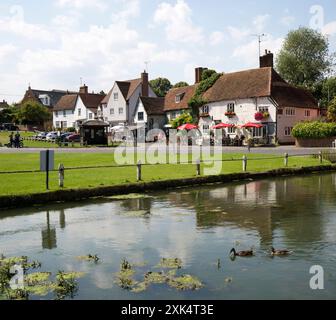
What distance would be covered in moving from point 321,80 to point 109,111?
122 feet

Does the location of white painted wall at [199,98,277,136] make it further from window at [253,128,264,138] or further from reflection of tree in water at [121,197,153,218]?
reflection of tree in water at [121,197,153,218]

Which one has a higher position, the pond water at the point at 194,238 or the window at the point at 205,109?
the window at the point at 205,109

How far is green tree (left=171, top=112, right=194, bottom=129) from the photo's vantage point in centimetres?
6721

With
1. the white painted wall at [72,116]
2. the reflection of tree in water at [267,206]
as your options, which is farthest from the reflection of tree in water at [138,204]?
the white painted wall at [72,116]

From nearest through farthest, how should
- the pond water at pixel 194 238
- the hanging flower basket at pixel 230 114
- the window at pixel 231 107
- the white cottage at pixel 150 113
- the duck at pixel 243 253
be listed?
the pond water at pixel 194 238, the duck at pixel 243 253, the hanging flower basket at pixel 230 114, the window at pixel 231 107, the white cottage at pixel 150 113

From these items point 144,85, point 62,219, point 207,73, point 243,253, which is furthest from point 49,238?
point 144,85

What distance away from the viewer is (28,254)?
40.3 feet

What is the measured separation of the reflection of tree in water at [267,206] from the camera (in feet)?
48.2

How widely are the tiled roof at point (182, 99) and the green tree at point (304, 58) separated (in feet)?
62.8

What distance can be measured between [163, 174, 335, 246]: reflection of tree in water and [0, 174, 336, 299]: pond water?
0.04 meters

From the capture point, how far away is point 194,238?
13.6 m

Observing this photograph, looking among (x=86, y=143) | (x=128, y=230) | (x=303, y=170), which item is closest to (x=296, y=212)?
(x=128, y=230)

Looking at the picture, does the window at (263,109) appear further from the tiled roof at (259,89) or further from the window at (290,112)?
the window at (290,112)
